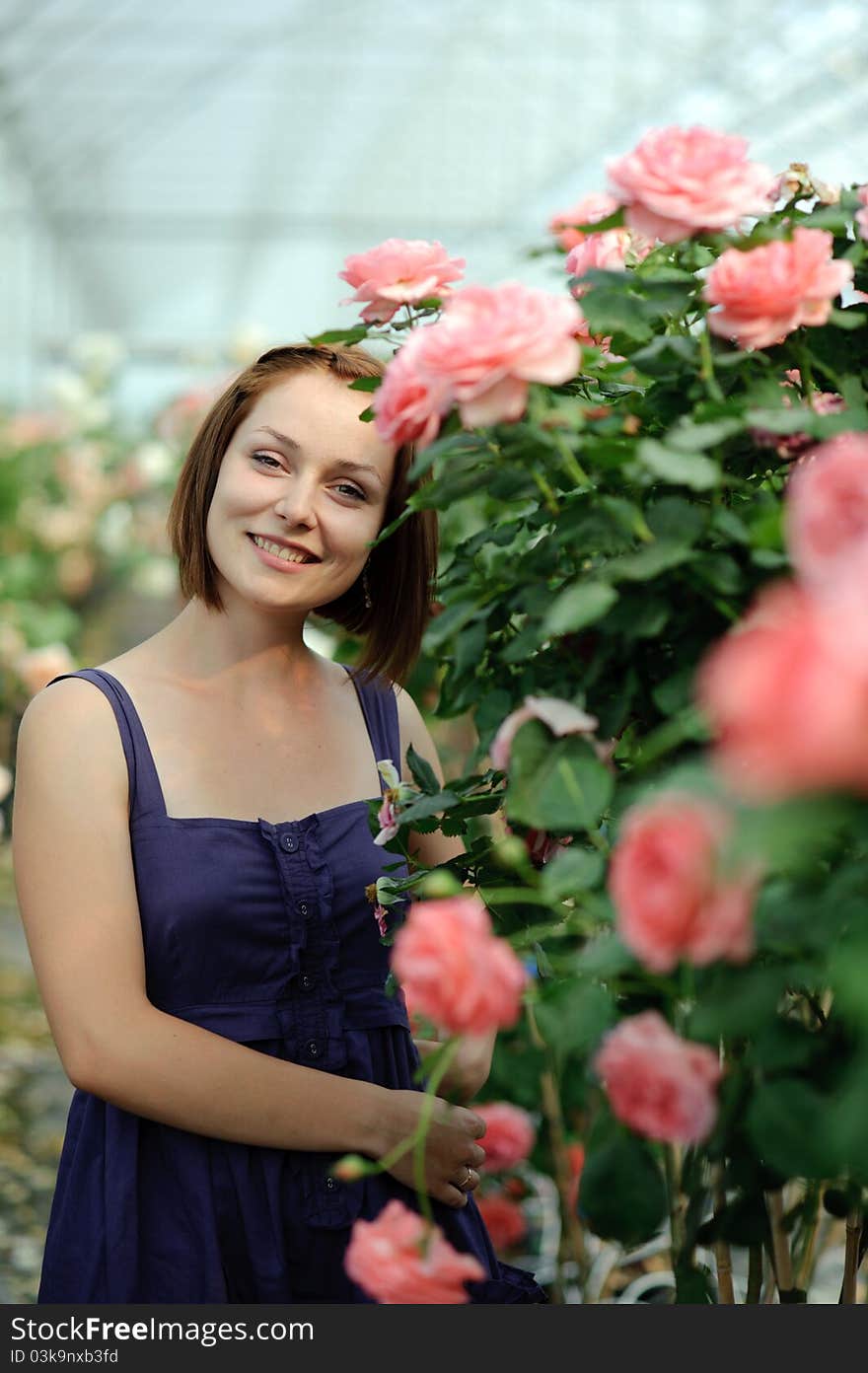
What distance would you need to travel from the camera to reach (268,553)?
133 centimetres

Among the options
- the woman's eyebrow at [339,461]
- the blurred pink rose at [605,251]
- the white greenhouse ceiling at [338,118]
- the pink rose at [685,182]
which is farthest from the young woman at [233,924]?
the white greenhouse ceiling at [338,118]

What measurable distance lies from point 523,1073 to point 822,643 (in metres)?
1.58

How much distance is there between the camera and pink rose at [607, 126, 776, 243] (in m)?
0.82

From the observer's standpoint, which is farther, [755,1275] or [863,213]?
[755,1275]

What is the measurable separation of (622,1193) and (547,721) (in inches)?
9.8

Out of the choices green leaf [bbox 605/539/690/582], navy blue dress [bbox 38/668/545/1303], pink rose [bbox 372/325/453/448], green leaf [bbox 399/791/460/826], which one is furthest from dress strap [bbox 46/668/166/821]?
green leaf [bbox 605/539/690/582]

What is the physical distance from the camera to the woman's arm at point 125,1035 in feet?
3.96

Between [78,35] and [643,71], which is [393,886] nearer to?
[78,35]

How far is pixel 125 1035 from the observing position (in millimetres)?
1202

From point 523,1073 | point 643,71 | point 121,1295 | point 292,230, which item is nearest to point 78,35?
point 643,71

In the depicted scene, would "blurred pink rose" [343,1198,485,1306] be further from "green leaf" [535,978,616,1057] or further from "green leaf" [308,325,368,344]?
"green leaf" [308,325,368,344]

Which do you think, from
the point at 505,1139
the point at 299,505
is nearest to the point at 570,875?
the point at 299,505

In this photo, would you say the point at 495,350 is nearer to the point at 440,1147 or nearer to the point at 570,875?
the point at 570,875

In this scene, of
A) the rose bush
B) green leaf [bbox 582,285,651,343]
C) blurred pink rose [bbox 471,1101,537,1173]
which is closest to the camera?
the rose bush
